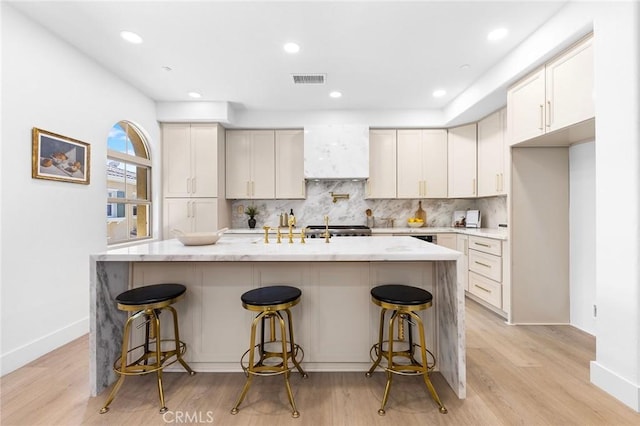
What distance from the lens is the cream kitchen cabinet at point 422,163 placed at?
4457mm

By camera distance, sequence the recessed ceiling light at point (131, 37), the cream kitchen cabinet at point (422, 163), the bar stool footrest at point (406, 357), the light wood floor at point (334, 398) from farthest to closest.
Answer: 1. the cream kitchen cabinet at point (422, 163)
2. the recessed ceiling light at point (131, 37)
3. the bar stool footrest at point (406, 357)
4. the light wood floor at point (334, 398)

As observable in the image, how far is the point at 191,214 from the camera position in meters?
4.13

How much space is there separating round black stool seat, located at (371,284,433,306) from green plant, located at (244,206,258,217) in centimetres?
318

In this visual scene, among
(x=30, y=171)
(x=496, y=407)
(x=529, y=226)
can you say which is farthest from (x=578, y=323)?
(x=30, y=171)

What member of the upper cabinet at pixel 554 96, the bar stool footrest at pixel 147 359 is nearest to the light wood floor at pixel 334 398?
the bar stool footrest at pixel 147 359

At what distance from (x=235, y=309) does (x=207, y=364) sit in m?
0.46

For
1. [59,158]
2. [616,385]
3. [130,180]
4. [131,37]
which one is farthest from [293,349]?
[130,180]

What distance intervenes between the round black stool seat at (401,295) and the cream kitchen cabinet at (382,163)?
8.95ft

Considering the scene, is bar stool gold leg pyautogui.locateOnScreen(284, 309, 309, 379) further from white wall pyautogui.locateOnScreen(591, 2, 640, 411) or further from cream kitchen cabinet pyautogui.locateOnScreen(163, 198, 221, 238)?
cream kitchen cabinet pyautogui.locateOnScreen(163, 198, 221, 238)

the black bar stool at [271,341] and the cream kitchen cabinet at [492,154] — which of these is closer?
the black bar stool at [271,341]

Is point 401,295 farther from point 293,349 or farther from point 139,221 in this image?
point 139,221

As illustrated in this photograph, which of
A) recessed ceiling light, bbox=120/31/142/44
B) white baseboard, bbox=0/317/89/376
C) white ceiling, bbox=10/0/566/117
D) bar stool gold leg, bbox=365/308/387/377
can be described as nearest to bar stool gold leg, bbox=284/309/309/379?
bar stool gold leg, bbox=365/308/387/377

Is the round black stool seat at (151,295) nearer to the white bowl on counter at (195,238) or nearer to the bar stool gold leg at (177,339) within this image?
the bar stool gold leg at (177,339)

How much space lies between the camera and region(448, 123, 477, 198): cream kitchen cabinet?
13.5 ft
